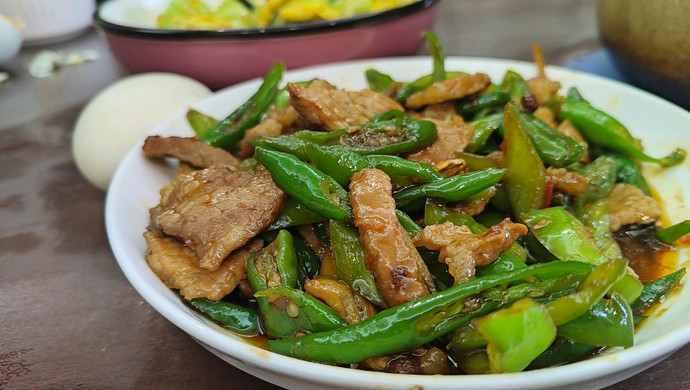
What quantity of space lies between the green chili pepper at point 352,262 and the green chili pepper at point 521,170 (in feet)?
1.84

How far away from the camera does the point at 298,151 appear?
5.93 feet

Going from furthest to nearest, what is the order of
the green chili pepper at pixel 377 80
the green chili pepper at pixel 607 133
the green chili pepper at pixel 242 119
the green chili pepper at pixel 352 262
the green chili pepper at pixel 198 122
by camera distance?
the green chili pepper at pixel 377 80
the green chili pepper at pixel 198 122
the green chili pepper at pixel 242 119
the green chili pepper at pixel 607 133
the green chili pepper at pixel 352 262

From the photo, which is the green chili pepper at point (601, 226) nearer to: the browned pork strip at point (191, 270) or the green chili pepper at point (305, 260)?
the green chili pepper at point (305, 260)

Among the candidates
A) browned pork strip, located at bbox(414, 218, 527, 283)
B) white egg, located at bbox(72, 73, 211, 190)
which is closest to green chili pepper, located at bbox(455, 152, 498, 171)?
browned pork strip, located at bbox(414, 218, 527, 283)

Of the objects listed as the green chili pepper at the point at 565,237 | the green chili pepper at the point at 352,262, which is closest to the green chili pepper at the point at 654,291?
the green chili pepper at the point at 565,237

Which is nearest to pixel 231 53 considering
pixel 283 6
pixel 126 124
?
pixel 283 6

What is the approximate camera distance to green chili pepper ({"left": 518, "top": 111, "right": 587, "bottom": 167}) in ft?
6.12

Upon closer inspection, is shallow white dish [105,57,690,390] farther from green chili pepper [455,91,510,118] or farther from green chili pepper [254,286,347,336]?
green chili pepper [455,91,510,118]

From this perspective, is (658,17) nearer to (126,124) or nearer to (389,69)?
(389,69)

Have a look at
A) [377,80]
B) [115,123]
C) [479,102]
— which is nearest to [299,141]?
[479,102]

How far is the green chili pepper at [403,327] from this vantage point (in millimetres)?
1286

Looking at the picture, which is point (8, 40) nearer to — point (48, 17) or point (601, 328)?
point (48, 17)

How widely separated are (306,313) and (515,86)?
143 centimetres

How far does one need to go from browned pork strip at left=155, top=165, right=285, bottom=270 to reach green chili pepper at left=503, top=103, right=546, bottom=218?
0.75 metres
